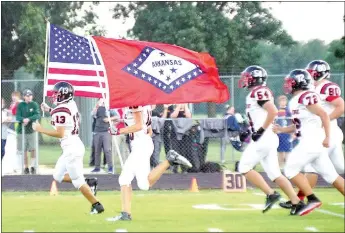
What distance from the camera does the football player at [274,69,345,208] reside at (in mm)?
14297

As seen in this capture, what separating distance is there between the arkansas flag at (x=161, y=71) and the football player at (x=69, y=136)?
1.67m

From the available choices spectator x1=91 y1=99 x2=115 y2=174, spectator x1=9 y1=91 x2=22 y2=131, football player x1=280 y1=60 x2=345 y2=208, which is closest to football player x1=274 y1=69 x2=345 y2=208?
football player x1=280 y1=60 x2=345 y2=208

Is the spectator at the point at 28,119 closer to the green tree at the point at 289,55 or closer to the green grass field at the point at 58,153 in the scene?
the green grass field at the point at 58,153

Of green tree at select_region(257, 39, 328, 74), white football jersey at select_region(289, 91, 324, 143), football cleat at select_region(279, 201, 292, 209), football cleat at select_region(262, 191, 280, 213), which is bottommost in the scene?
football cleat at select_region(279, 201, 292, 209)

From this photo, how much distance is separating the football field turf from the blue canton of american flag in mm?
1832

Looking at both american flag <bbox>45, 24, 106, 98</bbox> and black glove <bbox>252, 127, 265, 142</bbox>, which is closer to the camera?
black glove <bbox>252, 127, 265, 142</bbox>

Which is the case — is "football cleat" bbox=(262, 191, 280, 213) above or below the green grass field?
above

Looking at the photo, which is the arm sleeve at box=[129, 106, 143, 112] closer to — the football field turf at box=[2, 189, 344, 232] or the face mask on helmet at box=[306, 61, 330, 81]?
the football field turf at box=[2, 189, 344, 232]

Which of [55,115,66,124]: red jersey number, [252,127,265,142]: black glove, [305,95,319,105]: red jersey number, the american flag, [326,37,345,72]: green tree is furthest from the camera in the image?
[326,37,345,72]: green tree

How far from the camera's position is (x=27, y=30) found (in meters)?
38.1

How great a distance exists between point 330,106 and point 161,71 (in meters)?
2.89

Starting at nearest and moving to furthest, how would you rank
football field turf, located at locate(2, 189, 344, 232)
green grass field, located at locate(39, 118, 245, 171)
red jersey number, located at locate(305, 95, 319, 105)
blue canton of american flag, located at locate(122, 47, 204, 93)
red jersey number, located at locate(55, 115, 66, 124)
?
football field turf, located at locate(2, 189, 344, 232) < red jersey number, located at locate(305, 95, 319, 105) < red jersey number, located at locate(55, 115, 66, 124) < blue canton of american flag, located at locate(122, 47, 204, 93) < green grass field, located at locate(39, 118, 245, 171)

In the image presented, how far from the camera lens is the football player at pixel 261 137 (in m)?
14.9

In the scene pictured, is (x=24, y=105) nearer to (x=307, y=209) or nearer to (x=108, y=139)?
(x=108, y=139)
